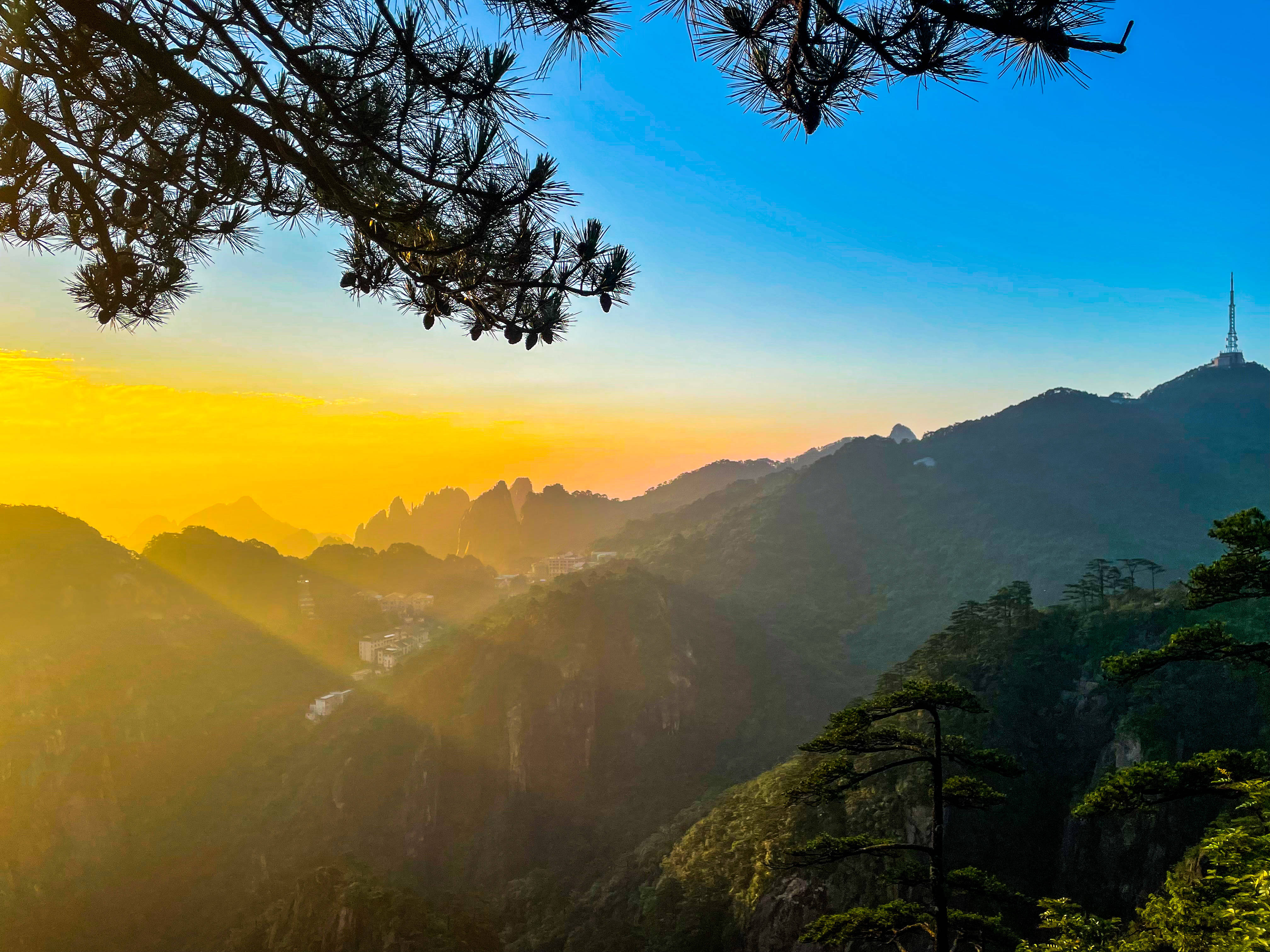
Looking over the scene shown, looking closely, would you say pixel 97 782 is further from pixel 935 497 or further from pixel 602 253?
pixel 935 497

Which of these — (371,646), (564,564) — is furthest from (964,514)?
(371,646)

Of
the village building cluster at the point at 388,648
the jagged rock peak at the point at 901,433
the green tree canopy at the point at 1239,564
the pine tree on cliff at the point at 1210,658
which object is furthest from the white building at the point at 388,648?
the jagged rock peak at the point at 901,433

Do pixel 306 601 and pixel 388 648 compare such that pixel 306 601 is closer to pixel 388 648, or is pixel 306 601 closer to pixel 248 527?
pixel 388 648

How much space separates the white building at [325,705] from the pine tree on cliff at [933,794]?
47.4 m

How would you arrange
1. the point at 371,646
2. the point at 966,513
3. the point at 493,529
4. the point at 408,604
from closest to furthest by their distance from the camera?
the point at 371,646
the point at 408,604
the point at 966,513
the point at 493,529

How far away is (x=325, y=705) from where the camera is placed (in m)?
47.4

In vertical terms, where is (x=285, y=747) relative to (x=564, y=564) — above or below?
below

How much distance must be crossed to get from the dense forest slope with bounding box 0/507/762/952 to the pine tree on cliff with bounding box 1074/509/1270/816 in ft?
92.5

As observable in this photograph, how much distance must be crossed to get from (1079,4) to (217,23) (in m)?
5.23

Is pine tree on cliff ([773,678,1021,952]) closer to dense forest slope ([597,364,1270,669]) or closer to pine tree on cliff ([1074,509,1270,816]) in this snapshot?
pine tree on cliff ([1074,509,1270,816])

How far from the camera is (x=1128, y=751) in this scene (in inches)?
895

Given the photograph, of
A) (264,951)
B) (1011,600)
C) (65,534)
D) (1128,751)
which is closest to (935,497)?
(1011,600)

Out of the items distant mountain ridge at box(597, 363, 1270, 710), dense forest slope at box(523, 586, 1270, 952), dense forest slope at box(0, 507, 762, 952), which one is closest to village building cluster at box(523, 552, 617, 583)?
distant mountain ridge at box(597, 363, 1270, 710)

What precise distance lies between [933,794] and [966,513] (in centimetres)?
8759
